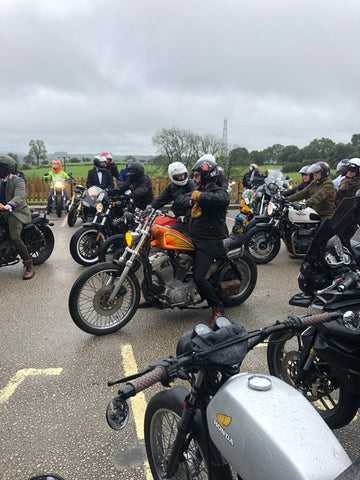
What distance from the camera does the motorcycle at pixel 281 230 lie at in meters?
6.54

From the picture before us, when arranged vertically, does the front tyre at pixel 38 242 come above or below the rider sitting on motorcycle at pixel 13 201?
below

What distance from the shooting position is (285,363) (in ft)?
8.59

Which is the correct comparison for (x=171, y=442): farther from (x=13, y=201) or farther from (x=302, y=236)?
(x=302, y=236)

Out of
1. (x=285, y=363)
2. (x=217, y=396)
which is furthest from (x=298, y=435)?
(x=285, y=363)

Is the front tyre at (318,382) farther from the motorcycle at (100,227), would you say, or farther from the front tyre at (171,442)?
the motorcycle at (100,227)

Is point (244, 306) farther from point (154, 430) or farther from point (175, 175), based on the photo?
point (154, 430)

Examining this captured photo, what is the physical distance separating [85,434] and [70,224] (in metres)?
8.18

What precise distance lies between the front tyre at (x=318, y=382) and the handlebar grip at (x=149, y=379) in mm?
1237

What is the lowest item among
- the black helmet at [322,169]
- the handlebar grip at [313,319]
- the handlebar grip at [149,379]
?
the handlebar grip at [149,379]

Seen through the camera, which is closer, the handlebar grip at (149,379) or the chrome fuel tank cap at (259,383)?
the handlebar grip at (149,379)

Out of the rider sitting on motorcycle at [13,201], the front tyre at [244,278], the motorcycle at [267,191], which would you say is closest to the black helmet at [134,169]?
the rider sitting on motorcycle at [13,201]

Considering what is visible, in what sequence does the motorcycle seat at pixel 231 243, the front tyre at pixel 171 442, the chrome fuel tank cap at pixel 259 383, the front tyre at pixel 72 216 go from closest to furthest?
1. the chrome fuel tank cap at pixel 259 383
2. the front tyre at pixel 171 442
3. the motorcycle seat at pixel 231 243
4. the front tyre at pixel 72 216

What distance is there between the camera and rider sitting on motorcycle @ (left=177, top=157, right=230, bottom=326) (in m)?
3.86

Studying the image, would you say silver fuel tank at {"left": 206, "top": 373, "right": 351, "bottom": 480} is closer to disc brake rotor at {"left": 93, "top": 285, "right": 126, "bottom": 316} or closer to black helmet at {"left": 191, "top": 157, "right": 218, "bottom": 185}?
disc brake rotor at {"left": 93, "top": 285, "right": 126, "bottom": 316}
